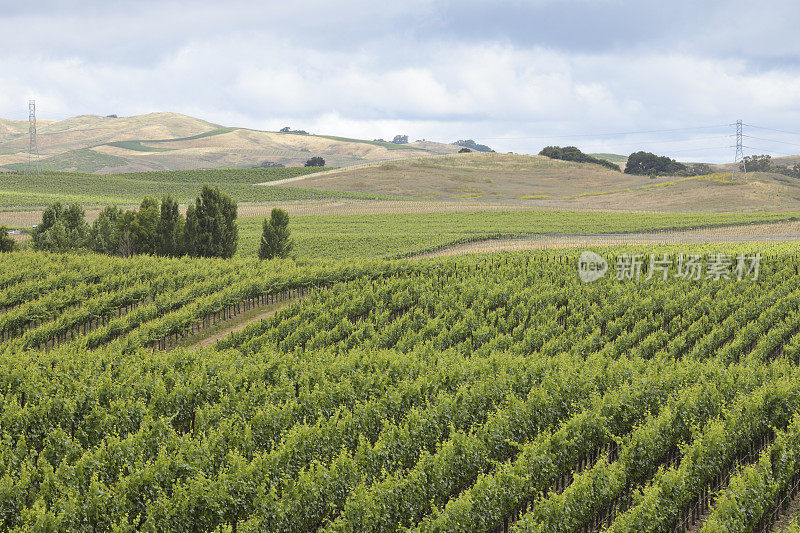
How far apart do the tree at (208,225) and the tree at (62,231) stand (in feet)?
33.8

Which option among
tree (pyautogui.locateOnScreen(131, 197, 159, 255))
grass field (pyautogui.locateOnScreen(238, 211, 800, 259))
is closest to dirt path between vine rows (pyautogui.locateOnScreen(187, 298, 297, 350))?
tree (pyautogui.locateOnScreen(131, 197, 159, 255))

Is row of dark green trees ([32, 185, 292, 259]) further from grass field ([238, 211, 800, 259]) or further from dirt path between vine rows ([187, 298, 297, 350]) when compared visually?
dirt path between vine rows ([187, 298, 297, 350])

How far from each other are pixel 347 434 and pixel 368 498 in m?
5.02

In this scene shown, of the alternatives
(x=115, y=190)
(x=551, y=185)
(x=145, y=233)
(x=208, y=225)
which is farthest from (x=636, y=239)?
(x=115, y=190)

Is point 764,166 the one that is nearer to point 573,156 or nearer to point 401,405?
point 573,156

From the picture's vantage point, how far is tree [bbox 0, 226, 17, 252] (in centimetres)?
5500

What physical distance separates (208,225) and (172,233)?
348cm

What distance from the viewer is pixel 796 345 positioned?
1195 inches

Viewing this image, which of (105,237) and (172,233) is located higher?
(172,233)

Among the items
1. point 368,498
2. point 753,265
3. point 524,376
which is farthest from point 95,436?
point 753,265

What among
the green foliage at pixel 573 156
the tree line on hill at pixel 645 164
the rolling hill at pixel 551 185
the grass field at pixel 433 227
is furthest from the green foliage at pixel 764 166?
the grass field at pixel 433 227

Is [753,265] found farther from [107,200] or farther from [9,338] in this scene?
[107,200]

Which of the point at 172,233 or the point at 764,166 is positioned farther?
the point at 764,166

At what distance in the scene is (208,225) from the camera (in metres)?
56.2
